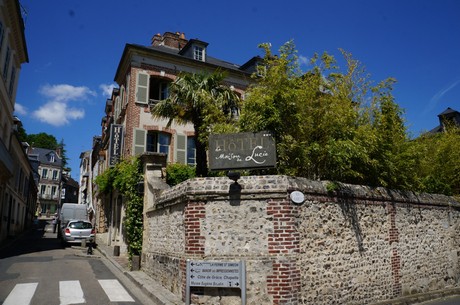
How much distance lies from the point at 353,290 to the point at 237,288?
2971 millimetres

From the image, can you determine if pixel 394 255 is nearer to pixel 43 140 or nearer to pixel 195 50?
pixel 195 50

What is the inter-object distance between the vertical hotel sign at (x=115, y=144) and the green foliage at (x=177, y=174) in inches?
141

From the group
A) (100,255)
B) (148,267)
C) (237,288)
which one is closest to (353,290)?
(237,288)

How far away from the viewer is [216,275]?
7.19 metres

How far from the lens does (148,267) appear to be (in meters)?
10.8

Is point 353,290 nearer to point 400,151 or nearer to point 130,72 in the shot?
point 400,151

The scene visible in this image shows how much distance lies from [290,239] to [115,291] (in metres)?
4.84

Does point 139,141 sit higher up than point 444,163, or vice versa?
point 139,141

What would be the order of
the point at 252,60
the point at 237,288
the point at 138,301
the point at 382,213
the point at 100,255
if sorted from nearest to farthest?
1. the point at 237,288
2. the point at 138,301
3. the point at 382,213
4. the point at 100,255
5. the point at 252,60

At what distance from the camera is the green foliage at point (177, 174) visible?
637 inches

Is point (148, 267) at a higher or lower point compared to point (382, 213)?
lower

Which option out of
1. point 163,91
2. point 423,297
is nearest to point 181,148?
point 163,91

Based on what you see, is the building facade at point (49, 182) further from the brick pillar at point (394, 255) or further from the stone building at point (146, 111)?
the brick pillar at point (394, 255)

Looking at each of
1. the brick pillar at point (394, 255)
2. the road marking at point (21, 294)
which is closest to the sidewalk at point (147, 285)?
the road marking at point (21, 294)
